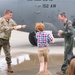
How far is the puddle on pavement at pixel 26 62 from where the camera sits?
9.15 m

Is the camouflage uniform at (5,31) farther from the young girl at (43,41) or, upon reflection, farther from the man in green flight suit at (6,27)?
the young girl at (43,41)

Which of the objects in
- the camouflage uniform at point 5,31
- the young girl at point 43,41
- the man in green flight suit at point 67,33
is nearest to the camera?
the young girl at point 43,41

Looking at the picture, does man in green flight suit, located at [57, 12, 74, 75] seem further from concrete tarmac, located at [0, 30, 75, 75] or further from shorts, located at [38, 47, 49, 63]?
concrete tarmac, located at [0, 30, 75, 75]

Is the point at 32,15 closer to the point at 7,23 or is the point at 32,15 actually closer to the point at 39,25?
the point at 7,23

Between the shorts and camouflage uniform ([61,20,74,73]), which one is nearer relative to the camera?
the shorts

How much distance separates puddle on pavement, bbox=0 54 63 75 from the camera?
9.15 meters

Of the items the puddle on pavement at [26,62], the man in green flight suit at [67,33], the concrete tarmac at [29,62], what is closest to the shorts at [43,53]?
the man in green flight suit at [67,33]

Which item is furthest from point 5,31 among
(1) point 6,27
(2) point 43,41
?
(2) point 43,41

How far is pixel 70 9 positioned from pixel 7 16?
18.7 ft

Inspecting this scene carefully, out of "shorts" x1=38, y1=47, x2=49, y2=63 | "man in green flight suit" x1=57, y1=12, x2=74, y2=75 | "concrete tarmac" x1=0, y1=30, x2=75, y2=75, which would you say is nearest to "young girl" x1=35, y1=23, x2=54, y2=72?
"shorts" x1=38, y1=47, x2=49, y2=63

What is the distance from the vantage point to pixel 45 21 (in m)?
13.7

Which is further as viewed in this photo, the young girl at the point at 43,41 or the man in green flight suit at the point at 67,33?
the man in green flight suit at the point at 67,33

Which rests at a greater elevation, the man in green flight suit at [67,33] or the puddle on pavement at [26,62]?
the man in green flight suit at [67,33]

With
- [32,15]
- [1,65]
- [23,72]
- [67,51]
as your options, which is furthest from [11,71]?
[32,15]
